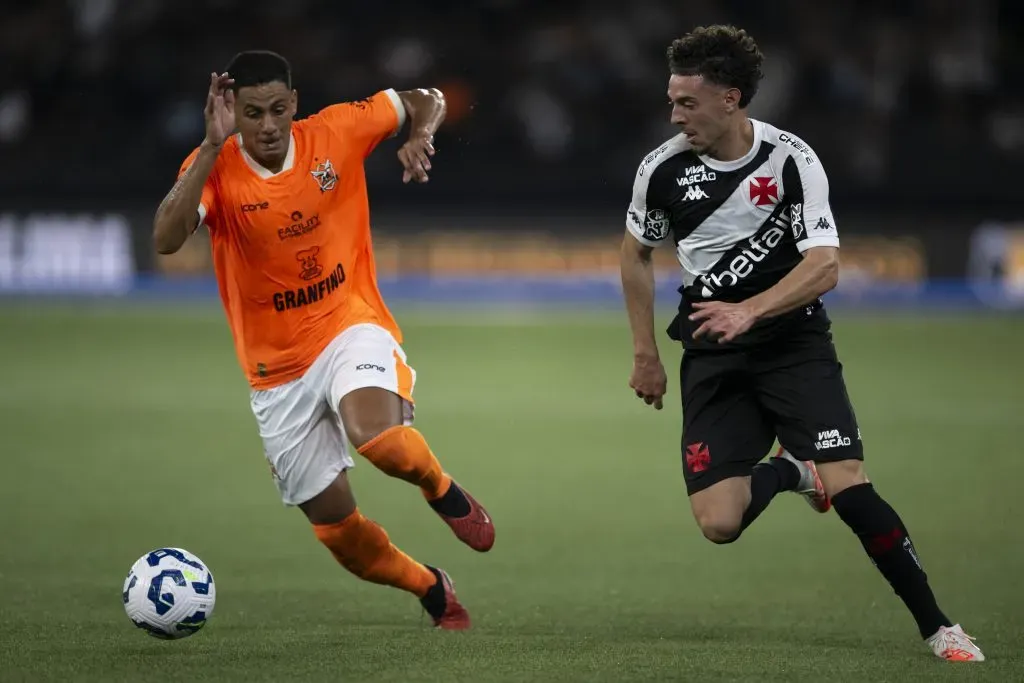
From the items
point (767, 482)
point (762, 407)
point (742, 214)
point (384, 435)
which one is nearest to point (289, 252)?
point (384, 435)

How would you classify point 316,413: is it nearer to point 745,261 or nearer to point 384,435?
point 384,435

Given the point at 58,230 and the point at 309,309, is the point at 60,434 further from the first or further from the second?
the point at 58,230

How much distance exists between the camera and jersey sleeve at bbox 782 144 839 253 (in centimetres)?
567

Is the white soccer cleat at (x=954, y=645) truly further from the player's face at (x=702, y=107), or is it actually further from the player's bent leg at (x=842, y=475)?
the player's face at (x=702, y=107)

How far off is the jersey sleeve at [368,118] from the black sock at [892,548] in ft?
8.36

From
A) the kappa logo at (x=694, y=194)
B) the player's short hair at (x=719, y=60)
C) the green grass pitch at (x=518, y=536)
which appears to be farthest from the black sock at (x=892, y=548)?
the player's short hair at (x=719, y=60)

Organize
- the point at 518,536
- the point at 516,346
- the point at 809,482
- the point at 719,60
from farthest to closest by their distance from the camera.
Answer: the point at 516,346
the point at 518,536
the point at 809,482
the point at 719,60

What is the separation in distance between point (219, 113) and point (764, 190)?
6.92ft

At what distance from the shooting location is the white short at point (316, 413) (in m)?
6.22

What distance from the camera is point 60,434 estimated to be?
11.8 metres

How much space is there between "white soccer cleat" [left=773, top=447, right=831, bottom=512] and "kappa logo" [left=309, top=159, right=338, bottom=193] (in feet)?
7.27

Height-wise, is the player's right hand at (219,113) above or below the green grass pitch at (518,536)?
above

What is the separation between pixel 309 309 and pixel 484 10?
18587 mm

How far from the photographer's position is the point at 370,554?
634cm
